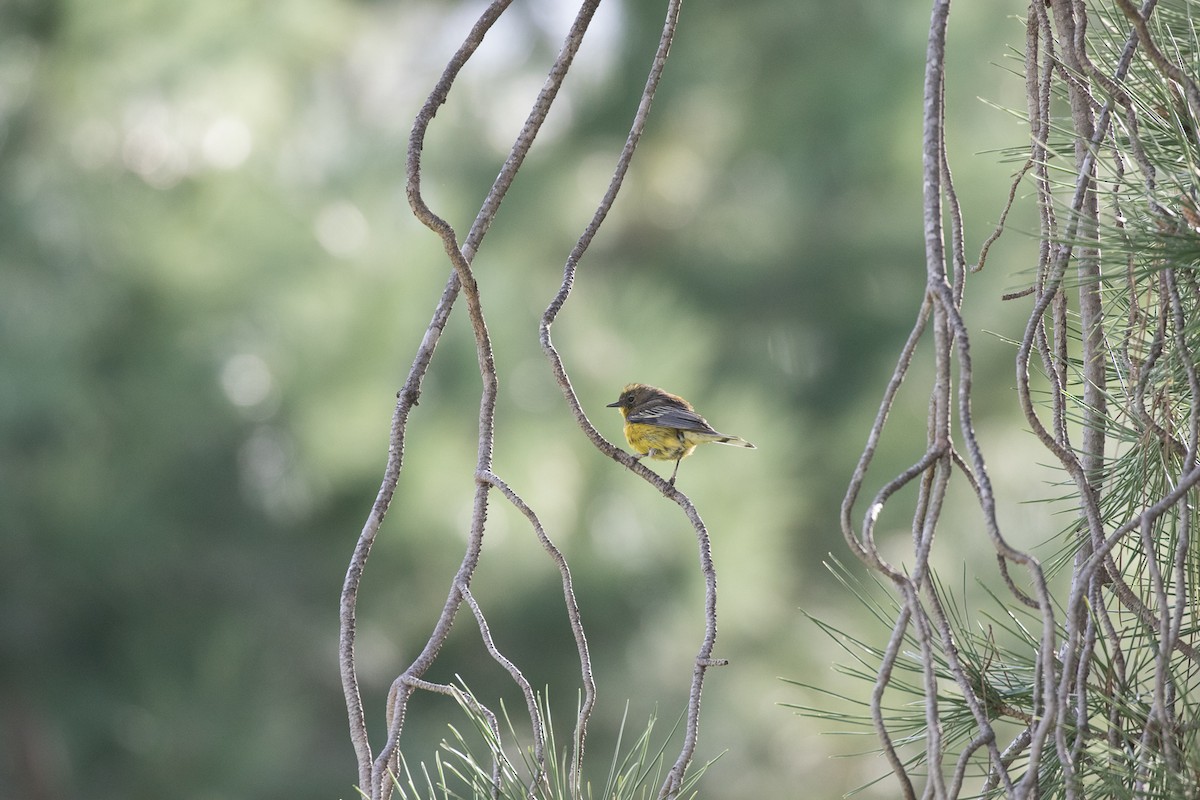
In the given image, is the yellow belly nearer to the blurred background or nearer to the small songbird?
the small songbird

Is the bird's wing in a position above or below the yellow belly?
above

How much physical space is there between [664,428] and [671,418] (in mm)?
35

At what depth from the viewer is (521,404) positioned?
144 inches

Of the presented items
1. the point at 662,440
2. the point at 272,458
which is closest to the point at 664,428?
the point at 662,440

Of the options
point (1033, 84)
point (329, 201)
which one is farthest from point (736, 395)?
point (1033, 84)

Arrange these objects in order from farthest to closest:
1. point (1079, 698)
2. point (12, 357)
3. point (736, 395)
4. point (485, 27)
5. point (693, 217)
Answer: point (693, 217), point (736, 395), point (12, 357), point (485, 27), point (1079, 698)

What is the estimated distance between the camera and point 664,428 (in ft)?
5.99

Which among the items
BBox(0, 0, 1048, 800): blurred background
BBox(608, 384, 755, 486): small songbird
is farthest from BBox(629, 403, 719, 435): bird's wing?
BBox(0, 0, 1048, 800): blurred background

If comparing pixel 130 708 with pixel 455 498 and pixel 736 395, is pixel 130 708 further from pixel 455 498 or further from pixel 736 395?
pixel 736 395

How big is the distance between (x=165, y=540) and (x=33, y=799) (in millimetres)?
773

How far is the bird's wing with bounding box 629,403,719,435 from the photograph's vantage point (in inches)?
70.1

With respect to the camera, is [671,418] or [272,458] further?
[272,458]

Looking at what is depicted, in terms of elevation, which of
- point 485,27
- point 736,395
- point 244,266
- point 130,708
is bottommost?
point 130,708

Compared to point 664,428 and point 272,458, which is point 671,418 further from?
point 272,458
